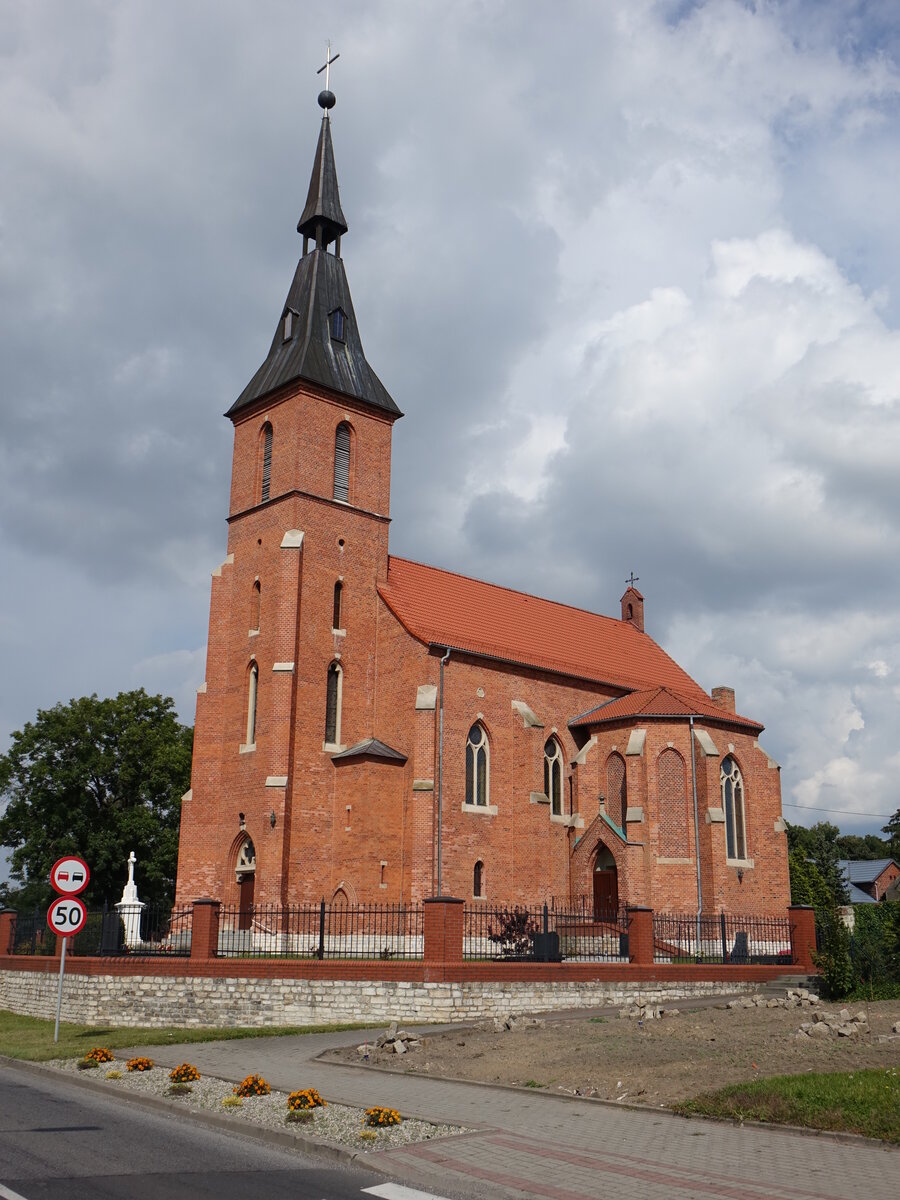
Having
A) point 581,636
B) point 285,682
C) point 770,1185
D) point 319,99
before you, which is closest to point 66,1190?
point 770,1185

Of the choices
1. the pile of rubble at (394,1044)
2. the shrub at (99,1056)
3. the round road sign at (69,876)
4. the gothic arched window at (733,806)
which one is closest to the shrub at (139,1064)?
the shrub at (99,1056)

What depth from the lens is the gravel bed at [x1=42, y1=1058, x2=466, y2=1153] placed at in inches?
401

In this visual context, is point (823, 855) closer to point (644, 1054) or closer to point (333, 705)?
point (333, 705)

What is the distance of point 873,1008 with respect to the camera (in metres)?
18.5

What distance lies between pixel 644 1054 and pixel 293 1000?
8.08m

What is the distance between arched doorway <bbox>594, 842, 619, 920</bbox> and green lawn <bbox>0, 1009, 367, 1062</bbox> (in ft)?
54.9

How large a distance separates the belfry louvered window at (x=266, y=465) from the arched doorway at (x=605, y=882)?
15590 mm

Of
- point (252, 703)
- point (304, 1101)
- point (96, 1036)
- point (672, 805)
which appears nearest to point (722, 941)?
point (672, 805)

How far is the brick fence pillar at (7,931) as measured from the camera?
26.5 m

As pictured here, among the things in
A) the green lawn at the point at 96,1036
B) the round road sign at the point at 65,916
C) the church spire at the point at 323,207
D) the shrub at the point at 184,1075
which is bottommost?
the green lawn at the point at 96,1036

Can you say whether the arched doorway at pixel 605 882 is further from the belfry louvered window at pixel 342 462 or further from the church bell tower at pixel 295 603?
the belfry louvered window at pixel 342 462

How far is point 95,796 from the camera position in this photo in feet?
148

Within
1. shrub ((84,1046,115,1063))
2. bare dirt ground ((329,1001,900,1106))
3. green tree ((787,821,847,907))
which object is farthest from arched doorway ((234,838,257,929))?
green tree ((787,821,847,907))

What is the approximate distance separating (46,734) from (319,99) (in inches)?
1058
